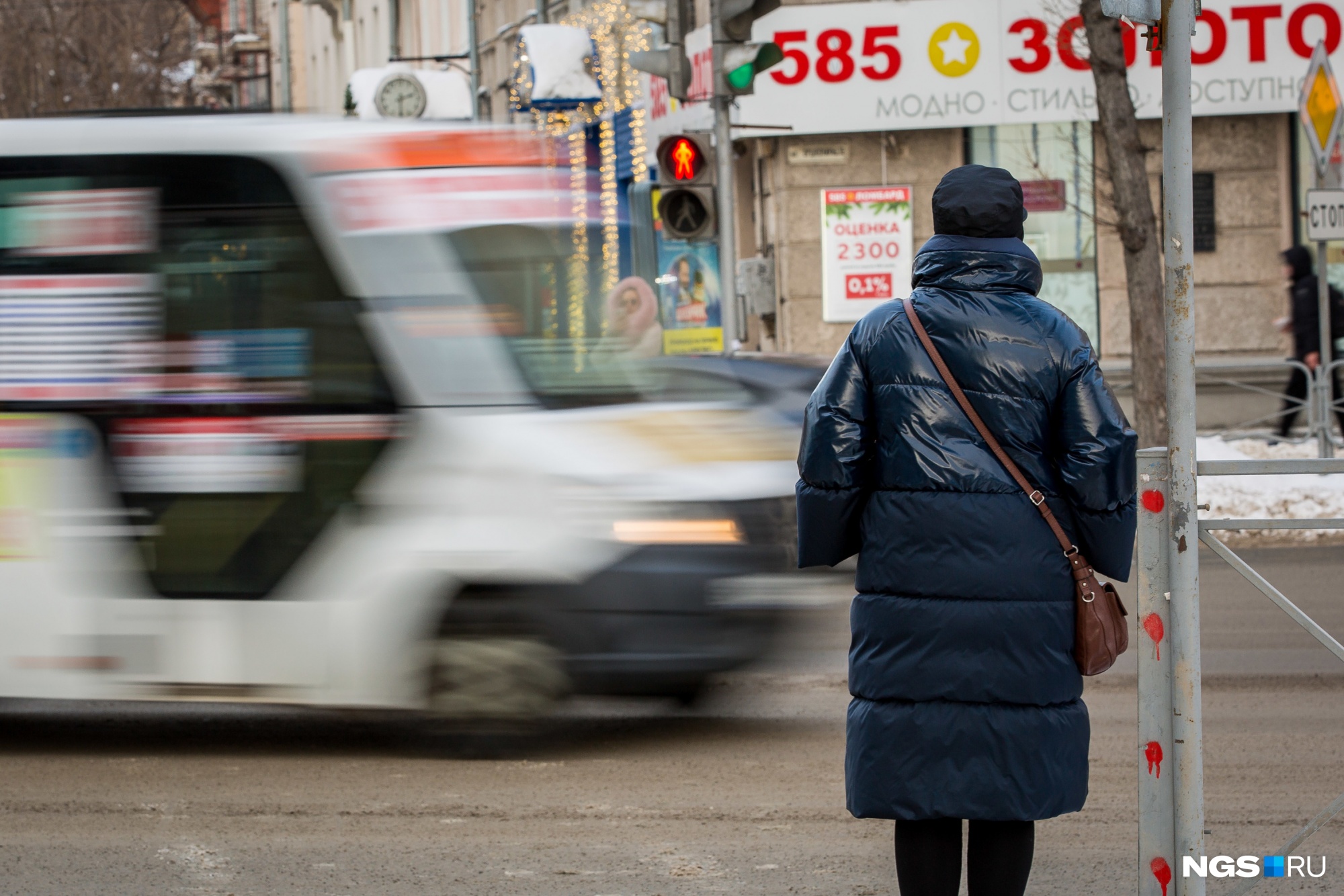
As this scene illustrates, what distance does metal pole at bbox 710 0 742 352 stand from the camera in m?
13.4

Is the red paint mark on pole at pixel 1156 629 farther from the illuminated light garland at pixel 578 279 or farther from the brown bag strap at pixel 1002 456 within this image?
the illuminated light garland at pixel 578 279

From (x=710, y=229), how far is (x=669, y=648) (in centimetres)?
715

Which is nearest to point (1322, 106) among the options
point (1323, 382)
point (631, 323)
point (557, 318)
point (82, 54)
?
point (1323, 382)

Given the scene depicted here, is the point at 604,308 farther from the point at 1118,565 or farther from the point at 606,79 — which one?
the point at 606,79

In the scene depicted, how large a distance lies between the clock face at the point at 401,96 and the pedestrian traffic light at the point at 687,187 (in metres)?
17.7

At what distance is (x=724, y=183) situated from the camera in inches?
549

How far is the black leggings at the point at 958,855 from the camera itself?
3.74 metres

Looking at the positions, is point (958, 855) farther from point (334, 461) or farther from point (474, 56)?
point (474, 56)

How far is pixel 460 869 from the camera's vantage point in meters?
5.24

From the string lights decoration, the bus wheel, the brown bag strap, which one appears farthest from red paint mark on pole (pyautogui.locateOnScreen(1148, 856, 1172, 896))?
the string lights decoration

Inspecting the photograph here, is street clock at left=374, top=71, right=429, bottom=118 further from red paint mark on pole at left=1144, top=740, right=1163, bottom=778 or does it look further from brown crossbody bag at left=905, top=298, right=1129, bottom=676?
brown crossbody bag at left=905, top=298, right=1129, bottom=676

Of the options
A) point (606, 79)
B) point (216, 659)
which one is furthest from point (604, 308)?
point (606, 79)

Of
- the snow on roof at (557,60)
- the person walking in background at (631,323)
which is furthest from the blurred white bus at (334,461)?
the snow on roof at (557,60)

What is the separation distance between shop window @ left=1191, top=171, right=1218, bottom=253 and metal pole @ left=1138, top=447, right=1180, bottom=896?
56.0 feet
